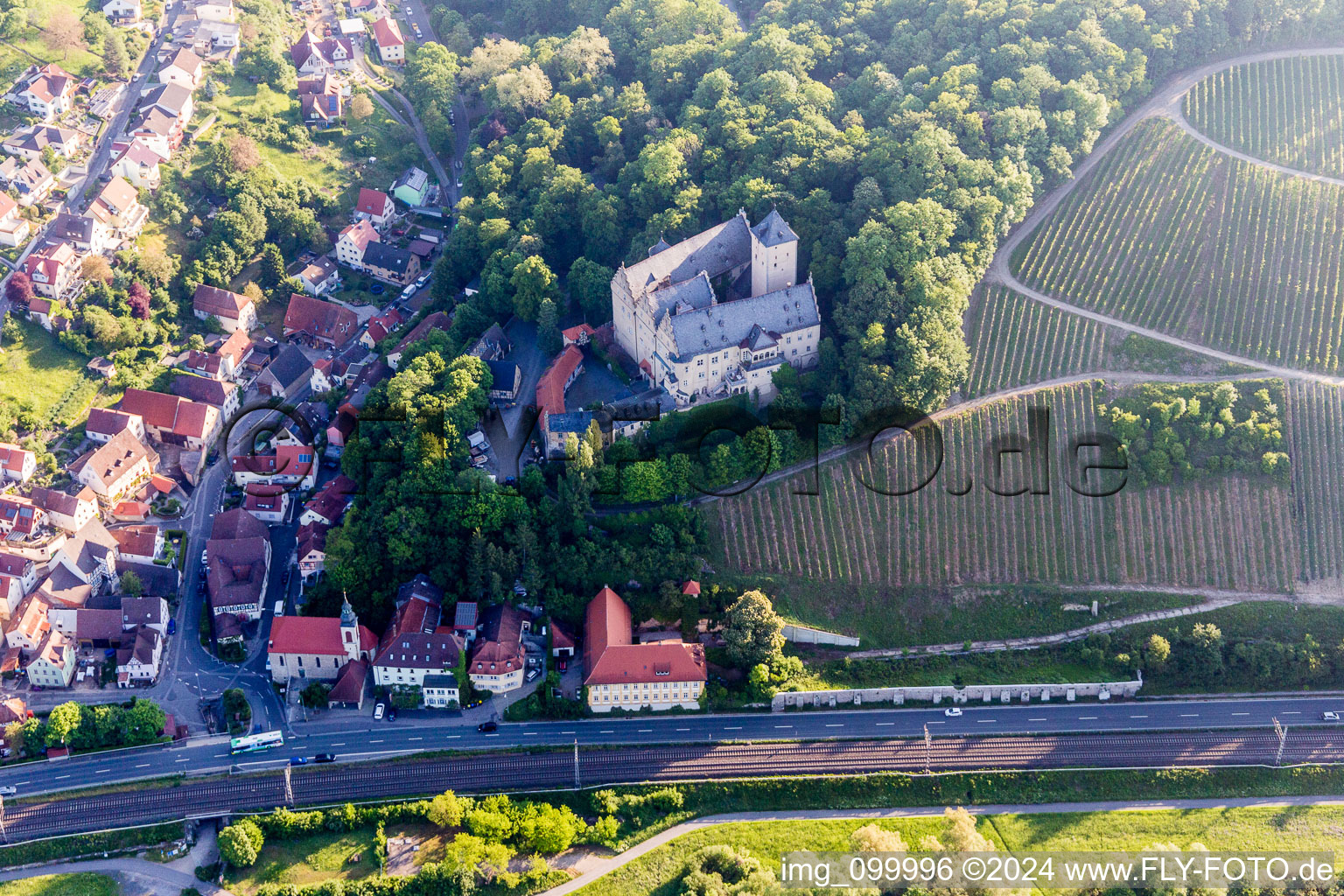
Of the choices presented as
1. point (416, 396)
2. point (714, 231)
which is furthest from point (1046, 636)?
point (416, 396)

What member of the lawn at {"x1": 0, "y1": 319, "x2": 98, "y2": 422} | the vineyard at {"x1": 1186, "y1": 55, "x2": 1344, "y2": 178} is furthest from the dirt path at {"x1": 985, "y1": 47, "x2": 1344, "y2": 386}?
the lawn at {"x1": 0, "y1": 319, "x2": 98, "y2": 422}

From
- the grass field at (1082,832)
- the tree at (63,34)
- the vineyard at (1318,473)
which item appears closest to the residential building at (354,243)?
the tree at (63,34)

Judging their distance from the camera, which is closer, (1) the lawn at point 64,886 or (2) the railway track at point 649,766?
(1) the lawn at point 64,886

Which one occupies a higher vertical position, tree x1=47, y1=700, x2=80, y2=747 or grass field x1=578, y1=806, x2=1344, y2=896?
tree x1=47, y1=700, x2=80, y2=747

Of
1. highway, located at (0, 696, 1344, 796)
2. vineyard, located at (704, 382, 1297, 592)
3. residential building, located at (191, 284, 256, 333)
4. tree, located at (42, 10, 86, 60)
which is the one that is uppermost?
tree, located at (42, 10, 86, 60)

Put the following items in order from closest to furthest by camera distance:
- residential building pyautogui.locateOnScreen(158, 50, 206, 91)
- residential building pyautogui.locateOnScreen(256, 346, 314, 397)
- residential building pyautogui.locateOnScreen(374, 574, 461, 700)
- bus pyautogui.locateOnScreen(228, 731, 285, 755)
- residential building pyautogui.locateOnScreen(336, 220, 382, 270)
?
bus pyautogui.locateOnScreen(228, 731, 285, 755) → residential building pyautogui.locateOnScreen(374, 574, 461, 700) → residential building pyautogui.locateOnScreen(256, 346, 314, 397) → residential building pyautogui.locateOnScreen(336, 220, 382, 270) → residential building pyautogui.locateOnScreen(158, 50, 206, 91)

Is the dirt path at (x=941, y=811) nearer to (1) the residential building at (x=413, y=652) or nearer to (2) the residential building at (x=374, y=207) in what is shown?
(1) the residential building at (x=413, y=652)

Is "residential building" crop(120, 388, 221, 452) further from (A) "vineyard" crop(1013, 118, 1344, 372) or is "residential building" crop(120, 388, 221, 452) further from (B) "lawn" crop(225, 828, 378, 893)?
(A) "vineyard" crop(1013, 118, 1344, 372)
